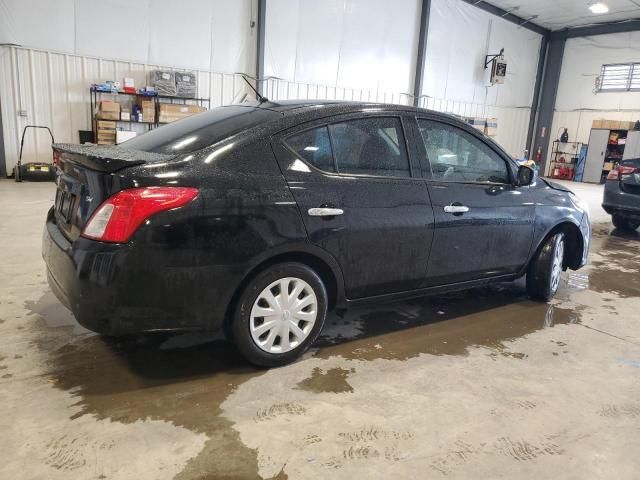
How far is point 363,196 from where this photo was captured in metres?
2.66

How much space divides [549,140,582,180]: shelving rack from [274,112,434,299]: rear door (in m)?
18.8

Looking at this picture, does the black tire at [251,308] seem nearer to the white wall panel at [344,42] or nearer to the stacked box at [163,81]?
the stacked box at [163,81]

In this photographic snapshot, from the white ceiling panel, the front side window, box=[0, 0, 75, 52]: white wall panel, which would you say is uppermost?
the white ceiling panel

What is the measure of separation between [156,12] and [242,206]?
32.4 ft

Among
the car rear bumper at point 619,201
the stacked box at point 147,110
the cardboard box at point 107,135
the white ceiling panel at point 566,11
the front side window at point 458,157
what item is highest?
the white ceiling panel at point 566,11

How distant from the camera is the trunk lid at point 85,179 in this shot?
6.88 ft

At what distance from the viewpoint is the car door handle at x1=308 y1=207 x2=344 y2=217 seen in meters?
2.47

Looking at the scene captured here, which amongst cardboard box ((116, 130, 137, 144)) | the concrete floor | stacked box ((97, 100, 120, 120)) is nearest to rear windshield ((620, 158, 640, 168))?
the concrete floor

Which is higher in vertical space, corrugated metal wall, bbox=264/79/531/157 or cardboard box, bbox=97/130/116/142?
corrugated metal wall, bbox=264/79/531/157

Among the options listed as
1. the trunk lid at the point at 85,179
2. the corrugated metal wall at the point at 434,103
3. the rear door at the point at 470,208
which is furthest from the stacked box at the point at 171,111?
the rear door at the point at 470,208

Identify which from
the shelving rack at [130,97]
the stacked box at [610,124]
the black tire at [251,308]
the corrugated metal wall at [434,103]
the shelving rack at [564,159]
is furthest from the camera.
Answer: the shelving rack at [564,159]

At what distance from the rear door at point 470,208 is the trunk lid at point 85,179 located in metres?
1.64

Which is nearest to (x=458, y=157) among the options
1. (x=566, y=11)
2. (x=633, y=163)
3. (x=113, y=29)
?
(x=633, y=163)

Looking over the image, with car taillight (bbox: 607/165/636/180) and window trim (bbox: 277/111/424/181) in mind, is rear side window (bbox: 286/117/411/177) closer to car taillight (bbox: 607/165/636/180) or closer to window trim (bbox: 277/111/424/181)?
window trim (bbox: 277/111/424/181)
